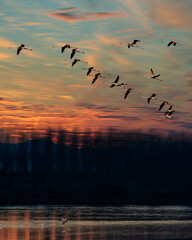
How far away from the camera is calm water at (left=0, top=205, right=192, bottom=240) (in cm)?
5116

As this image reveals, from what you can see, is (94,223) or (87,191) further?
(87,191)

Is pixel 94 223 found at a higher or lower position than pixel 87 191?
lower

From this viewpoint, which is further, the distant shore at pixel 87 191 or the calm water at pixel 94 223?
the distant shore at pixel 87 191

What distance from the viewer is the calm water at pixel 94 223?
5116 centimetres

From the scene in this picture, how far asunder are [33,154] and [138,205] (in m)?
76.2

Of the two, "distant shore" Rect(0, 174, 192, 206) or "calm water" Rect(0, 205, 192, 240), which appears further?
"distant shore" Rect(0, 174, 192, 206)

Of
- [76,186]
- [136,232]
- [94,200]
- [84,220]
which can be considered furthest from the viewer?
[76,186]

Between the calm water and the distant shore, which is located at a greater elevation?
the distant shore

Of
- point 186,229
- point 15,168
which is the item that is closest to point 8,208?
point 186,229

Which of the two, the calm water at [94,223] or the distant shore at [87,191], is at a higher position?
the distant shore at [87,191]

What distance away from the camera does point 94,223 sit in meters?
59.2

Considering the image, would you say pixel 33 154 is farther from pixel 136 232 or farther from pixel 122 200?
pixel 136 232

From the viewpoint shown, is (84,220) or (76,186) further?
(76,186)

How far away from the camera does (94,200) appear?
290 feet
